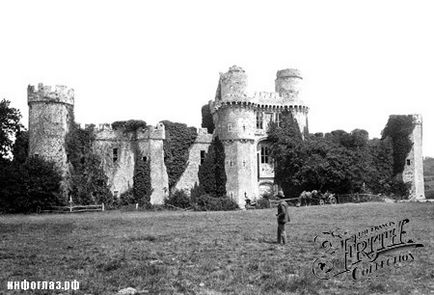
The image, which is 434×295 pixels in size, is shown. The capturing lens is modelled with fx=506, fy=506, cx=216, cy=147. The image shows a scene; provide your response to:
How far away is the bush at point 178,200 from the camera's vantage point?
4969cm

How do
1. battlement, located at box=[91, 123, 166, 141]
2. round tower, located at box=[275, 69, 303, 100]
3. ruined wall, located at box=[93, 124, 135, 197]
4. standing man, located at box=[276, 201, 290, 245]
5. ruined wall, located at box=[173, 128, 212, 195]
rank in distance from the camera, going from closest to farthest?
standing man, located at box=[276, 201, 290, 245] → ruined wall, located at box=[93, 124, 135, 197] → battlement, located at box=[91, 123, 166, 141] → ruined wall, located at box=[173, 128, 212, 195] → round tower, located at box=[275, 69, 303, 100]

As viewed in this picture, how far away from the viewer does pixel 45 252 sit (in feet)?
49.6

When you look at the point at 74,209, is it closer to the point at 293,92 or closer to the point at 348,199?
the point at 348,199

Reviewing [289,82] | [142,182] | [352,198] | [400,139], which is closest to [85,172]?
[142,182]

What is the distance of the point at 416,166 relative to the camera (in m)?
58.9

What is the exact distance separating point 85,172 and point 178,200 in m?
9.35

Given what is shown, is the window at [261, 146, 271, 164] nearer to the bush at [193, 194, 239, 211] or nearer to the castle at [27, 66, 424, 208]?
the castle at [27, 66, 424, 208]

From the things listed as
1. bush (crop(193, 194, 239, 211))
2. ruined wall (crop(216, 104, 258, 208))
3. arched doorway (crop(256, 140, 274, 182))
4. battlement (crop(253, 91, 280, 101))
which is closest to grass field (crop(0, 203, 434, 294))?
bush (crop(193, 194, 239, 211))

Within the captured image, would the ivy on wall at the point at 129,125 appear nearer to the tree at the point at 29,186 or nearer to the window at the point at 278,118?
the tree at the point at 29,186

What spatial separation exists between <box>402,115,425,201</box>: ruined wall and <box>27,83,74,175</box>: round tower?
38.2m

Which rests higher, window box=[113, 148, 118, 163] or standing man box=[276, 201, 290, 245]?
window box=[113, 148, 118, 163]

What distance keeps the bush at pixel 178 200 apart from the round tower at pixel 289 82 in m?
17.4

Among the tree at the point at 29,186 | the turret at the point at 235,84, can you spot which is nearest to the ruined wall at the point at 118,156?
the tree at the point at 29,186

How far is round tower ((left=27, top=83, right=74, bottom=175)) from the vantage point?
151ft
